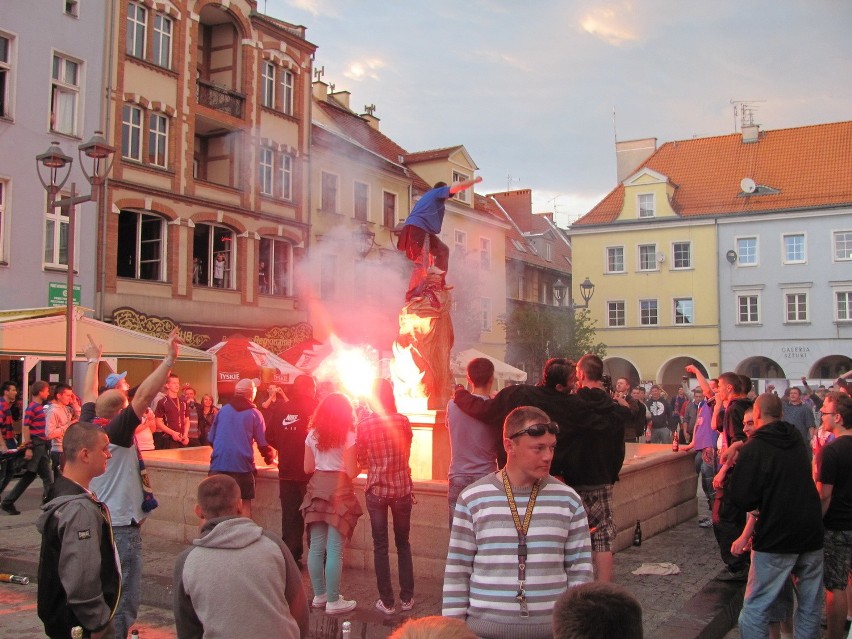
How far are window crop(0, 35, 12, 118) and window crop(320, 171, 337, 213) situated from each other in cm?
1134

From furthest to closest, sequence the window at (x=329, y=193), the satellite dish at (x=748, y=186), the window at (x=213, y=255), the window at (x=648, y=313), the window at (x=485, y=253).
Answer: the window at (x=648, y=313)
the window at (x=485, y=253)
the satellite dish at (x=748, y=186)
the window at (x=329, y=193)
the window at (x=213, y=255)

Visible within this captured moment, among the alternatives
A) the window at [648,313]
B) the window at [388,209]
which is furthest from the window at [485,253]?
the window at [388,209]

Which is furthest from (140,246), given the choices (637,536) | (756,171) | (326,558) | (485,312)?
(756,171)

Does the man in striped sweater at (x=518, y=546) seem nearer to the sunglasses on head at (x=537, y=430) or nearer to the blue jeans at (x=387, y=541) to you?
the sunglasses on head at (x=537, y=430)

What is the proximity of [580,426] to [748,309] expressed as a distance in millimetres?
36038

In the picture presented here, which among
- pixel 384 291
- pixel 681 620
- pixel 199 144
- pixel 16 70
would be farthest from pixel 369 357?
pixel 681 620

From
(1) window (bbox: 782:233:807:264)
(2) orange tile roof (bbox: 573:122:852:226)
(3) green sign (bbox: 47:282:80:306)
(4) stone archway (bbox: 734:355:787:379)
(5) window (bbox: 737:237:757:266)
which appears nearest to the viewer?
(3) green sign (bbox: 47:282:80:306)

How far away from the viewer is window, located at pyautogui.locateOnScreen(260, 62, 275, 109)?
84.2ft

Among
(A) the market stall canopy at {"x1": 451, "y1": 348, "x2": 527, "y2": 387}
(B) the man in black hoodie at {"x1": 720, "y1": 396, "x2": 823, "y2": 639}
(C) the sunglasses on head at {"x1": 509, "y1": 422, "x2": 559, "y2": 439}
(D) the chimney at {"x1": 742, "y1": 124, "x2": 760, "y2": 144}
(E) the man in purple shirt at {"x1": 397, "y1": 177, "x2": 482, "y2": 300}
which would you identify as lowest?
(B) the man in black hoodie at {"x1": 720, "y1": 396, "x2": 823, "y2": 639}

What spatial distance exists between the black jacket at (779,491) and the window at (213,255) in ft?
66.4

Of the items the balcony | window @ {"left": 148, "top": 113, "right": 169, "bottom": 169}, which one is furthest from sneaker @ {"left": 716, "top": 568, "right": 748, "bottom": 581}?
the balcony

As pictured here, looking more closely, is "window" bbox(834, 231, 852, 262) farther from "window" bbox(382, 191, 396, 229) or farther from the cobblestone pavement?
the cobblestone pavement

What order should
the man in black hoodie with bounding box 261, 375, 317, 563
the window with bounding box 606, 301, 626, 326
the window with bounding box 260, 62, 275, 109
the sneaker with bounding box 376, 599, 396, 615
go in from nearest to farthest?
the sneaker with bounding box 376, 599, 396, 615 → the man in black hoodie with bounding box 261, 375, 317, 563 → the window with bounding box 260, 62, 275, 109 → the window with bounding box 606, 301, 626, 326

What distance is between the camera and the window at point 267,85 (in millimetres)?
25656
